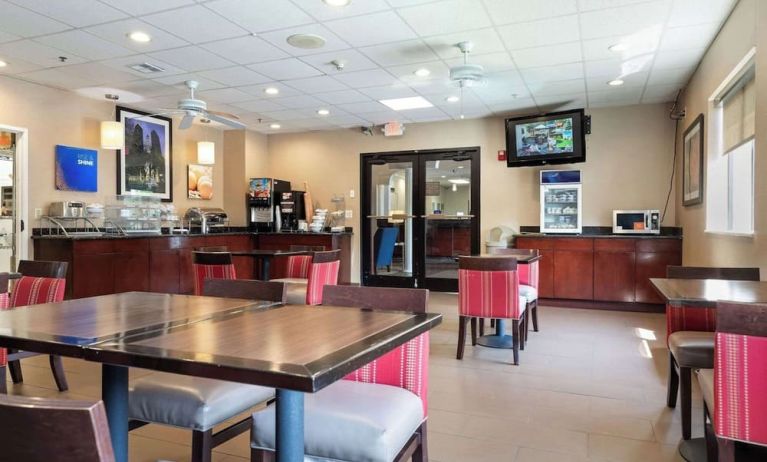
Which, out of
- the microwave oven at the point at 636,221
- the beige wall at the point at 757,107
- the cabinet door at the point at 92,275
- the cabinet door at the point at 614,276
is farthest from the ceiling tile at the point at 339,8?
the microwave oven at the point at 636,221

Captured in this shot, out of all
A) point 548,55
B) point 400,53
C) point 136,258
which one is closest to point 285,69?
point 400,53

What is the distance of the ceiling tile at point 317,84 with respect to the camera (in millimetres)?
5938

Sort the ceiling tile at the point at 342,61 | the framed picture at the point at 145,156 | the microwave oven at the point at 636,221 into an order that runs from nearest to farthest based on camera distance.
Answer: the ceiling tile at the point at 342,61 → the microwave oven at the point at 636,221 → the framed picture at the point at 145,156

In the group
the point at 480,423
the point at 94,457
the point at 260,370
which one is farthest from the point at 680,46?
the point at 94,457

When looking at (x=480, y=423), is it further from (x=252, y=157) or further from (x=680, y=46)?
(x=252, y=157)

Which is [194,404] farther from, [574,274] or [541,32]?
[574,274]

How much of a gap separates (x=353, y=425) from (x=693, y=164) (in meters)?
5.55

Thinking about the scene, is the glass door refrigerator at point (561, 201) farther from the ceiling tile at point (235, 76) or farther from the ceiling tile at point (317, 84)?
the ceiling tile at point (235, 76)

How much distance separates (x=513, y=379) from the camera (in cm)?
374

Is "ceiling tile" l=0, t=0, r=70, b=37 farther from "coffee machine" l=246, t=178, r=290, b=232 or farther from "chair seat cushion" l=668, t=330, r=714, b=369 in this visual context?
"chair seat cushion" l=668, t=330, r=714, b=369

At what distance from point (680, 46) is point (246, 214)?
22.6ft

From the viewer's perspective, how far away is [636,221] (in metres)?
6.89

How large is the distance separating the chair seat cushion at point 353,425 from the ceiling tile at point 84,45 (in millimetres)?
4459

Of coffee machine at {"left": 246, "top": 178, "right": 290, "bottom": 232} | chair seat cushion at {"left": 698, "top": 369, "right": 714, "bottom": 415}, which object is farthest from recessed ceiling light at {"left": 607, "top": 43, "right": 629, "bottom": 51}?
coffee machine at {"left": 246, "top": 178, "right": 290, "bottom": 232}
